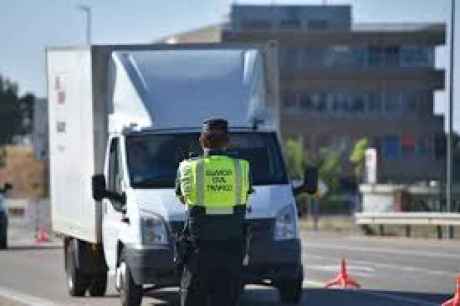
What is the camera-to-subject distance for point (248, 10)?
10900 centimetres

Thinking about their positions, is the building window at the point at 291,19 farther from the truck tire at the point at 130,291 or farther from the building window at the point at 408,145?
the truck tire at the point at 130,291

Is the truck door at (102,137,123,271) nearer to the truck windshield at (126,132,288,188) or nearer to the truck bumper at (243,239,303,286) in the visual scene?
the truck windshield at (126,132,288,188)

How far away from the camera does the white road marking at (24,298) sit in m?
16.4

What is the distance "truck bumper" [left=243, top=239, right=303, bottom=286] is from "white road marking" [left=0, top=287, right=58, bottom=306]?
3.31 m

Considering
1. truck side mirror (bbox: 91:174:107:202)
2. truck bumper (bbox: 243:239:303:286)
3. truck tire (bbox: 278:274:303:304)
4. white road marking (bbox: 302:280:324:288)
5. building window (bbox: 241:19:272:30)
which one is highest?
building window (bbox: 241:19:272:30)

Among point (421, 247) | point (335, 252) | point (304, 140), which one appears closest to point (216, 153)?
point (335, 252)

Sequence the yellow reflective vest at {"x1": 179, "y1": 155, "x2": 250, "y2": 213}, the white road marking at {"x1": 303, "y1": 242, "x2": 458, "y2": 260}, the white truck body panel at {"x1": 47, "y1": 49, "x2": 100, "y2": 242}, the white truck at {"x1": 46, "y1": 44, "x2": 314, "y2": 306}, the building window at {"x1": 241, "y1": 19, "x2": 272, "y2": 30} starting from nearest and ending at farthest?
the yellow reflective vest at {"x1": 179, "y1": 155, "x2": 250, "y2": 213} < the white truck at {"x1": 46, "y1": 44, "x2": 314, "y2": 306} < the white truck body panel at {"x1": 47, "y1": 49, "x2": 100, "y2": 242} < the white road marking at {"x1": 303, "y1": 242, "x2": 458, "y2": 260} < the building window at {"x1": 241, "y1": 19, "x2": 272, "y2": 30}

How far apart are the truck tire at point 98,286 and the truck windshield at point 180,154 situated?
116 inches

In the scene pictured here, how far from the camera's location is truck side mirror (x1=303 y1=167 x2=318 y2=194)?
14.6m

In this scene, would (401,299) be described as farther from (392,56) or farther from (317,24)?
(317,24)

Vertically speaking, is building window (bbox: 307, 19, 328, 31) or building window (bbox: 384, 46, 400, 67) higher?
building window (bbox: 307, 19, 328, 31)

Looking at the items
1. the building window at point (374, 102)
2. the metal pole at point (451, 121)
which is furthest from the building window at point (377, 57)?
the metal pole at point (451, 121)

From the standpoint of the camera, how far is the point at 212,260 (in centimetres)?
1027

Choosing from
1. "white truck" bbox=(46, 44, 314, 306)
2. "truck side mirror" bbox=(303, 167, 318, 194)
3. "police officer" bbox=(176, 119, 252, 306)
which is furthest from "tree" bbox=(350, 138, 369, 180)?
"police officer" bbox=(176, 119, 252, 306)
